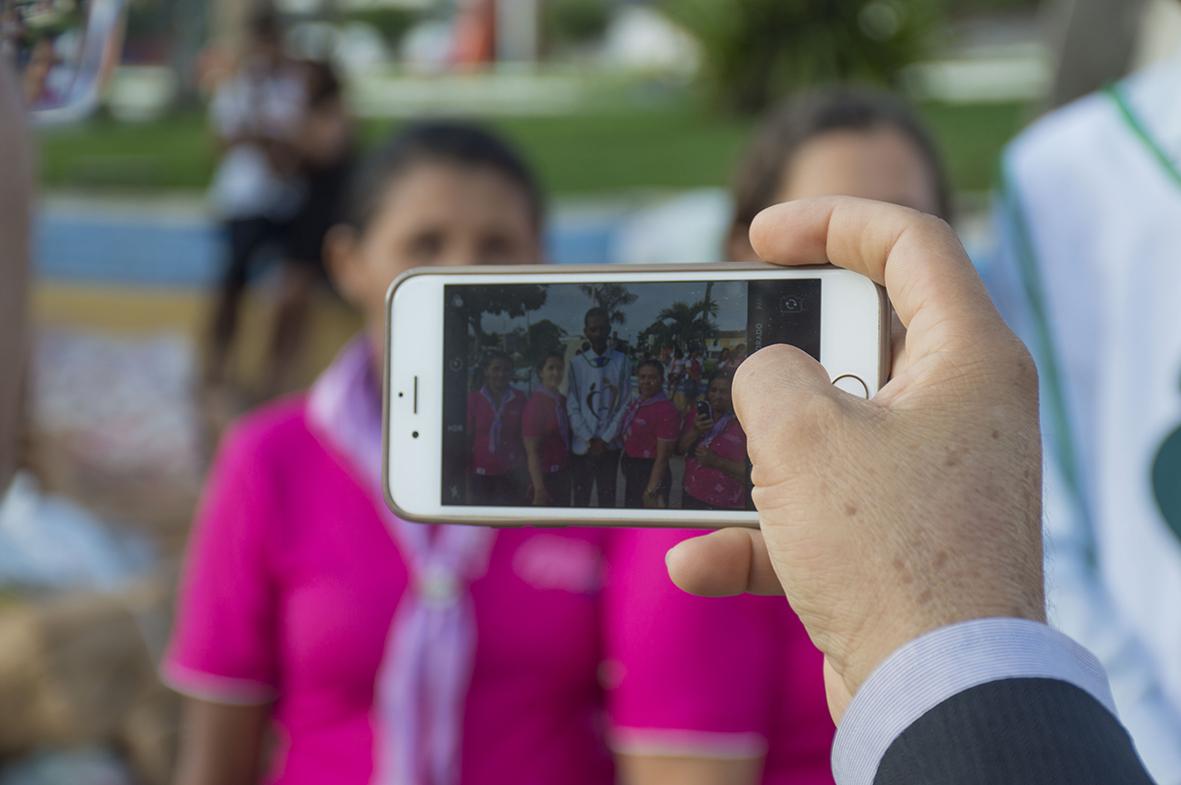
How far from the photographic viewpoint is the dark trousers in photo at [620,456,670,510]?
972 mm

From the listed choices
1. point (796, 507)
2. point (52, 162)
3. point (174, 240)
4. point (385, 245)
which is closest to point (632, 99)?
point (52, 162)

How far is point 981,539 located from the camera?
27.6 inches

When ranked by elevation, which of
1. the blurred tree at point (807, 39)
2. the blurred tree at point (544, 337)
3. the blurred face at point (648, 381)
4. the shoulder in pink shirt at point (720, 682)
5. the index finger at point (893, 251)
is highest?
the blurred tree at point (807, 39)

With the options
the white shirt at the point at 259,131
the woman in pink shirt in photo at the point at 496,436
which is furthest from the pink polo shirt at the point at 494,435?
the white shirt at the point at 259,131

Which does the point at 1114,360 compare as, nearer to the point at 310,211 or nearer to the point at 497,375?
the point at 497,375

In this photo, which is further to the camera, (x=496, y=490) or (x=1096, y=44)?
(x=1096, y=44)

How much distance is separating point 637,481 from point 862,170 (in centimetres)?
99

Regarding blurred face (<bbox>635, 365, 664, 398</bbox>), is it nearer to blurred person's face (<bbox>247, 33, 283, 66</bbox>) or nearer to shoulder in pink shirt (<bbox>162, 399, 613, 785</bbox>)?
shoulder in pink shirt (<bbox>162, 399, 613, 785</bbox>)

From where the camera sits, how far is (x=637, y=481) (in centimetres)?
98

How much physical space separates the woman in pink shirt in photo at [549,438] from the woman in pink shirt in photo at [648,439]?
0.05 metres

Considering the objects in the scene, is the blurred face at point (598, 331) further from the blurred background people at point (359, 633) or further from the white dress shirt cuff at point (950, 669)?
the blurred background people at point (359, 633)

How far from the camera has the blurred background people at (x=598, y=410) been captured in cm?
99

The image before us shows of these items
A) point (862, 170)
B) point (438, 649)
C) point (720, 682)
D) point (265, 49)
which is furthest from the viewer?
point (265, 49)

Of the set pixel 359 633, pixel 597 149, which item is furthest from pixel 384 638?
pixel 597 149
